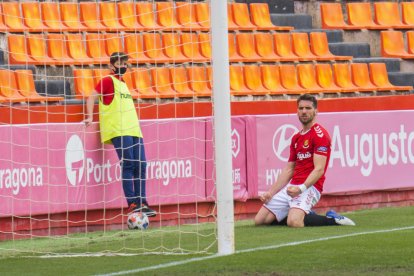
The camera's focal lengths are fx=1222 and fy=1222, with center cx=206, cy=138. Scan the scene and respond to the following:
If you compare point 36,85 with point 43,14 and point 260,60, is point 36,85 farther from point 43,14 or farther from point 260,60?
point 260,60

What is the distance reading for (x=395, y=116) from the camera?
51.5 ft

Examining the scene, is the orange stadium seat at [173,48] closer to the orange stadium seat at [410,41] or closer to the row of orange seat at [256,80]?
the row of orange seat at [256,80]

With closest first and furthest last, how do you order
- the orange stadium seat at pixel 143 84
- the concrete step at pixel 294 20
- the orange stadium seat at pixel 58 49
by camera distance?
the orange stadium seat at pixel 143 84 < the orange stadium seat at pixel 58 49 < the concrete step at pixel 294 20

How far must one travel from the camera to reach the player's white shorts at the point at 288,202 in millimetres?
12461

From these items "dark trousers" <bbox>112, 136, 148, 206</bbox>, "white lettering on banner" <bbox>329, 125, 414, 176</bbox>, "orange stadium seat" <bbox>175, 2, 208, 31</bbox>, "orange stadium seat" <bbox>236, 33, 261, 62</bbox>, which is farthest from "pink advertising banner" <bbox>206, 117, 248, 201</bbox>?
"orange stadium seat" <bbox>236, 33, 261, 62</bbox>

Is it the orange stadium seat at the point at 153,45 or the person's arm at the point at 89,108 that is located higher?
the orange stadium seat at the point at 153,45

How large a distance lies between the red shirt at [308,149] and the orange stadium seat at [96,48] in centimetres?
449

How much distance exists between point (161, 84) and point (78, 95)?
2.07 metres

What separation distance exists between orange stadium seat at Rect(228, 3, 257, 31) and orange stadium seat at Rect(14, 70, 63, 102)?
5442 mm

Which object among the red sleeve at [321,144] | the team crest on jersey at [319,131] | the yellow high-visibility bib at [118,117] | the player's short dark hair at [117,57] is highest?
the player's short dark hair at [117,57]

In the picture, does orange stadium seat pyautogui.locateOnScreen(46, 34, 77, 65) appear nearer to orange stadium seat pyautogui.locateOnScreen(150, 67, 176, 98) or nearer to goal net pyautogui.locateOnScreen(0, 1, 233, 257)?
goal net pyautogui.locateOnScreen(0, 1, 233, 257)

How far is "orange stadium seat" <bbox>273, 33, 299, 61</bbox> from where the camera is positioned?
1933 cm

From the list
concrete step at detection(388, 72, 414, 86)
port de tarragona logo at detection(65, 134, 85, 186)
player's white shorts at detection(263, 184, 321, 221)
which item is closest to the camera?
player's white shorts at detection(263, 184, 321, 221)

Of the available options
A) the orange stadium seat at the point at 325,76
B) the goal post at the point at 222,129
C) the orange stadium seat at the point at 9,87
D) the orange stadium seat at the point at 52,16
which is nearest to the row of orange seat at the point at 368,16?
the orange stadium seat at the point at 325,76
